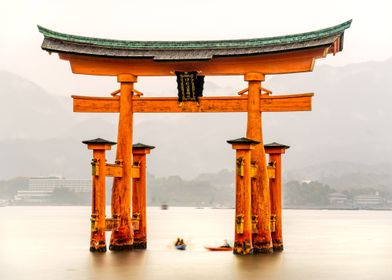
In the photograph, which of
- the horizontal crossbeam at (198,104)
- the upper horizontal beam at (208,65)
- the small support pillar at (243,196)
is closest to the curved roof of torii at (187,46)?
the upper horizontal beam at (208,65)

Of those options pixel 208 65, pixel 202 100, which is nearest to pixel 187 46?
pixel 208 65

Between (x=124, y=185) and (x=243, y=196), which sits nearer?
→ (x=243, y=196)

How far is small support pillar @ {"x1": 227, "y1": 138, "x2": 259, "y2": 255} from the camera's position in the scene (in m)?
23.9

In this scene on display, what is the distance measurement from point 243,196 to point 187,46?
216 inches

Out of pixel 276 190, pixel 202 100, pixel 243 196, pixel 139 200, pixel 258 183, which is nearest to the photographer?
pixel 243 196

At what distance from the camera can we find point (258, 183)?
25.1 m

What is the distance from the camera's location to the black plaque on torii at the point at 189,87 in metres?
25.8

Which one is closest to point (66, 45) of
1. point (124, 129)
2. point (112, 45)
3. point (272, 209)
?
point (112, 45)

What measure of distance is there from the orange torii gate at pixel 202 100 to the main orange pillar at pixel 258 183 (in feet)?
0.11

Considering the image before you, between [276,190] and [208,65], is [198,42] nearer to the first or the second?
[208,65]

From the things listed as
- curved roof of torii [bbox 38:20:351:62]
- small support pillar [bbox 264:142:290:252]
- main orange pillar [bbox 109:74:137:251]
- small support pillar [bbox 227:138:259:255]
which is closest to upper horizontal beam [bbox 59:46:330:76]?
curved roof of torii [bbox 38:20:351:62]

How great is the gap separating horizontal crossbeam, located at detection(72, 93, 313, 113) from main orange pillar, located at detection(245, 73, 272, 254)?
0.86ft

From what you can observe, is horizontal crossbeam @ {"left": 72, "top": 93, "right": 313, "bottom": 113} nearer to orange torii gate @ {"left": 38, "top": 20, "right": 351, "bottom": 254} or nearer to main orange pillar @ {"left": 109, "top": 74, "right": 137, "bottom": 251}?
orange torii gate @ {"left": 38, "top": 20, "right": 351, "bottom": 254}

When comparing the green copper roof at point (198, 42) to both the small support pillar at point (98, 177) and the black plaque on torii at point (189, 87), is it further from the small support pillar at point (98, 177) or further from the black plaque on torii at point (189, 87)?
the small support pillar at point (98, 177)
